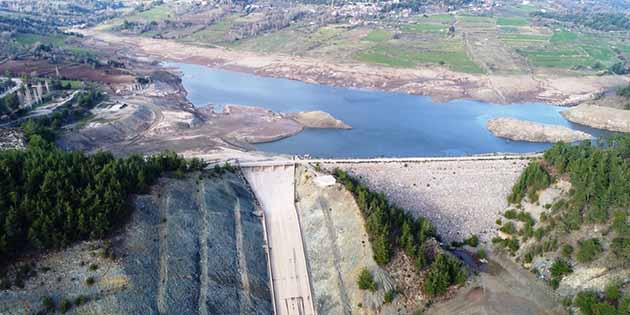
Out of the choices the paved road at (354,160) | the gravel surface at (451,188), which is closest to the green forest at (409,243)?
the gravel surface at (451,188)

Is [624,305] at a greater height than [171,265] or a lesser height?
lesser

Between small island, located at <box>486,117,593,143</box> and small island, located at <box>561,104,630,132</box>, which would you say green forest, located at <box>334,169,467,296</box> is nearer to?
small island, located at <box>486,117,593,143</box>

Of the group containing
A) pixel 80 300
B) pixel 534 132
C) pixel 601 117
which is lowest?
pixel 534 132

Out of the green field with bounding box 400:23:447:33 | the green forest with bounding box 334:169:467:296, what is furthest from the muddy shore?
the green forest with bounding box 334:169:467:296

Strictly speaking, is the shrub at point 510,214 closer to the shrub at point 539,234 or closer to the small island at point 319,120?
the shrub at point 539,234

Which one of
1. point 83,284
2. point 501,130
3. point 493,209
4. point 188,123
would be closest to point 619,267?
point 493,209

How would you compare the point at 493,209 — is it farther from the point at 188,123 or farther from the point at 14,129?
the point at 14,129

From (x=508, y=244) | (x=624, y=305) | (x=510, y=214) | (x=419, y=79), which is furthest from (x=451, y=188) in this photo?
(x=419, y=79)

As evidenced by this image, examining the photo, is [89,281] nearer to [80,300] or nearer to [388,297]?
[80,300]
